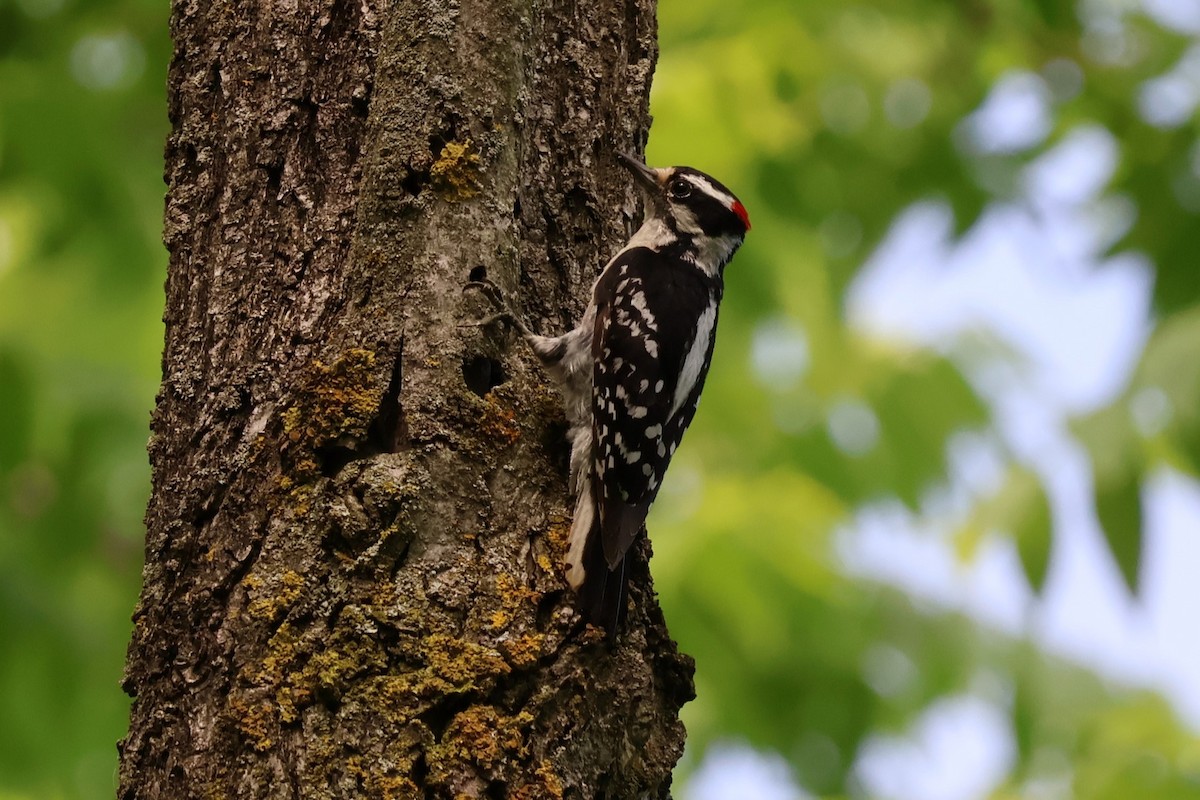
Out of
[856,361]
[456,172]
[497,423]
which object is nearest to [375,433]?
[497,423]

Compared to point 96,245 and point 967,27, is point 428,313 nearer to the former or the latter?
point 96,245

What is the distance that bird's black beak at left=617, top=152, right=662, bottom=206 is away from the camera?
317cm

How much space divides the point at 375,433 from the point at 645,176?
139cm

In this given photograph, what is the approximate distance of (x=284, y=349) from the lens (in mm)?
2533

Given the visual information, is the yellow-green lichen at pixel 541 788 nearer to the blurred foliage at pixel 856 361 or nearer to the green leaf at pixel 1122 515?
the green leaf at pixel 1122 515

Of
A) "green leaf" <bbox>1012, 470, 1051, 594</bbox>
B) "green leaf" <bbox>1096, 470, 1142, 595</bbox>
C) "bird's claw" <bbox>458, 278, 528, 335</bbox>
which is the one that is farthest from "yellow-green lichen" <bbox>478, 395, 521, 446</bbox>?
"green leaf" <bbox>1012, 470, 1051, 594</bbox>

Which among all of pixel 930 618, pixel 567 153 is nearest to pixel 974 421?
pixel 930 618

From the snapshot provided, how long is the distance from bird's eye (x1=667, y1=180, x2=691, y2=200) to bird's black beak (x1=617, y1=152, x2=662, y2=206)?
0.05 metres

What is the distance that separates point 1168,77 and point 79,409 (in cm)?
481

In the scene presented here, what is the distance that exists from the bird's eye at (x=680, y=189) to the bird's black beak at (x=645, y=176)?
54 millimetres

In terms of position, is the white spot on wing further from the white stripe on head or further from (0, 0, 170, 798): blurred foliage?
(0, 0, 170, 798): blurred foliage

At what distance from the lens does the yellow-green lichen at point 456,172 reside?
2625 mm

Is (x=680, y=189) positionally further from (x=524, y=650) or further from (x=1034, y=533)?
(x=524, y=650)

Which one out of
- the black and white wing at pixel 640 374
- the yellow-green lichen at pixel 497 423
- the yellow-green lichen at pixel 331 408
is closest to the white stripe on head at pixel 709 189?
the black and white wing at pixel 640 374
